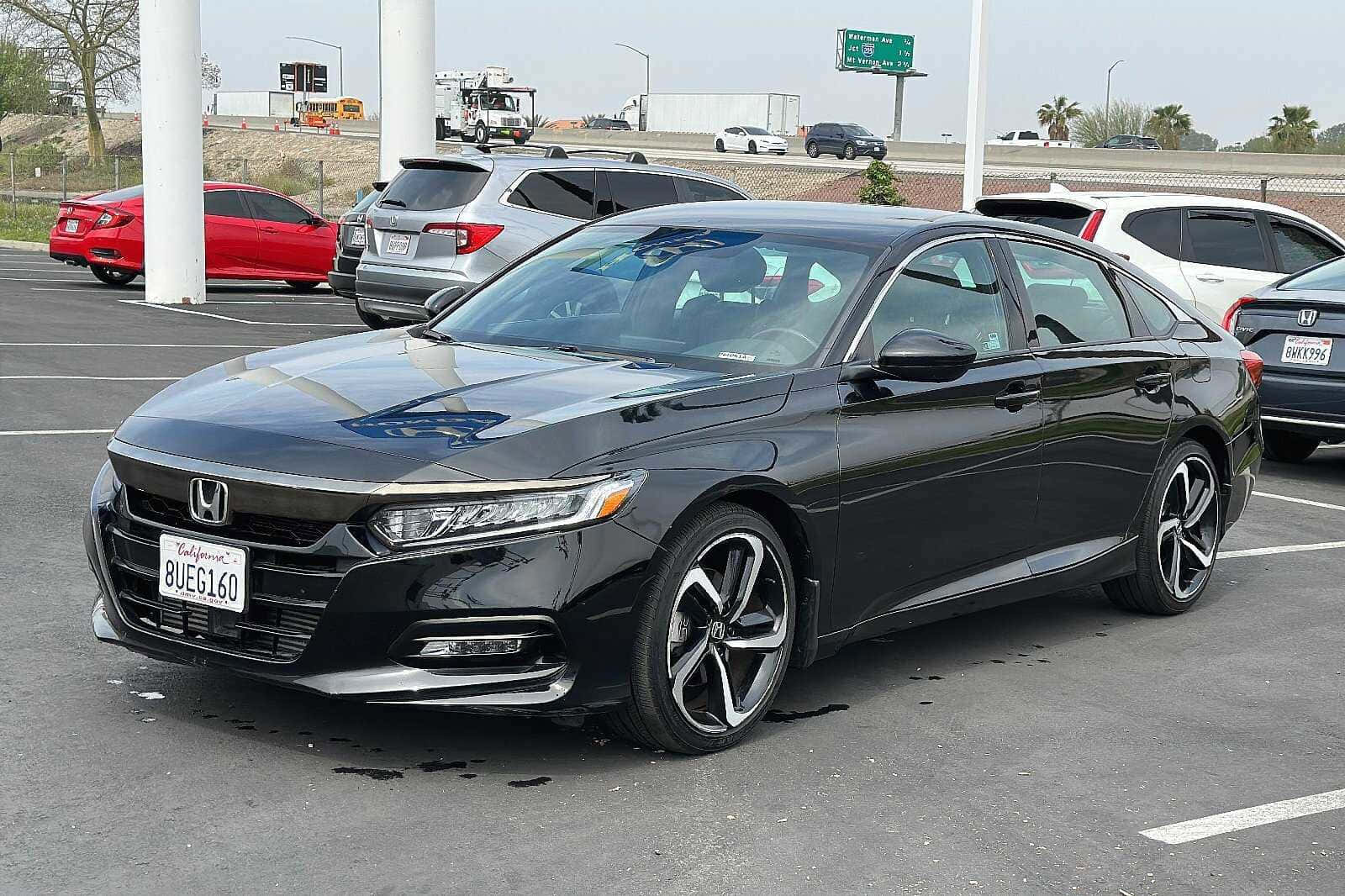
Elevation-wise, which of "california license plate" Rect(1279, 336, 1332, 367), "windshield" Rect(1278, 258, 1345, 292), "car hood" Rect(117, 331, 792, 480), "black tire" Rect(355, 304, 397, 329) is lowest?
"black tire" Rect(355, 304, 397, 329)

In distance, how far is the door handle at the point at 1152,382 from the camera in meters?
6.79

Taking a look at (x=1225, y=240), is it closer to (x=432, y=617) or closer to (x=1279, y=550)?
(x=1279, y=550)

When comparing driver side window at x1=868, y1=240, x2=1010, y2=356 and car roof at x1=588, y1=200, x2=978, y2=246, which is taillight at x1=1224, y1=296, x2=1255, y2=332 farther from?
driver side window at x1=868, y1=240, x2=1010, y2=356

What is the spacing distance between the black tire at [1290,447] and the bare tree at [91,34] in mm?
56906

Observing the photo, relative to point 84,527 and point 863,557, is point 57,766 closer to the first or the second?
point 84,527

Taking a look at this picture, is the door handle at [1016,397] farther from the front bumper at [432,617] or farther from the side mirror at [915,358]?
the front bumper at [432,617]

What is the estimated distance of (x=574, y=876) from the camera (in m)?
3.96

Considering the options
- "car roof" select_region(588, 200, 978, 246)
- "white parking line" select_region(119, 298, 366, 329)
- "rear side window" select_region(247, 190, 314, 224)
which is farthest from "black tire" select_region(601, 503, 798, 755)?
"rear side window" select_region(247, 190, 314, 224)

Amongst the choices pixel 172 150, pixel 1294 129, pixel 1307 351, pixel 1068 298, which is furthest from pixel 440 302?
pixel 1294 129

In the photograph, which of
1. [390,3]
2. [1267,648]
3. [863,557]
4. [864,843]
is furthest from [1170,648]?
[390,3]

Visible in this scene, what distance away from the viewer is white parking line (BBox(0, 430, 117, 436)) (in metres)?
10.0

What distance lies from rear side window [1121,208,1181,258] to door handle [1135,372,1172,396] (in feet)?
21.1

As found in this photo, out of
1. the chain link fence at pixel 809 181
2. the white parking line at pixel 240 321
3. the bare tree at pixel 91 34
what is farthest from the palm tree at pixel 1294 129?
the white parking line at pixel 240 321

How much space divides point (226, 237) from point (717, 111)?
68638 millimetres
